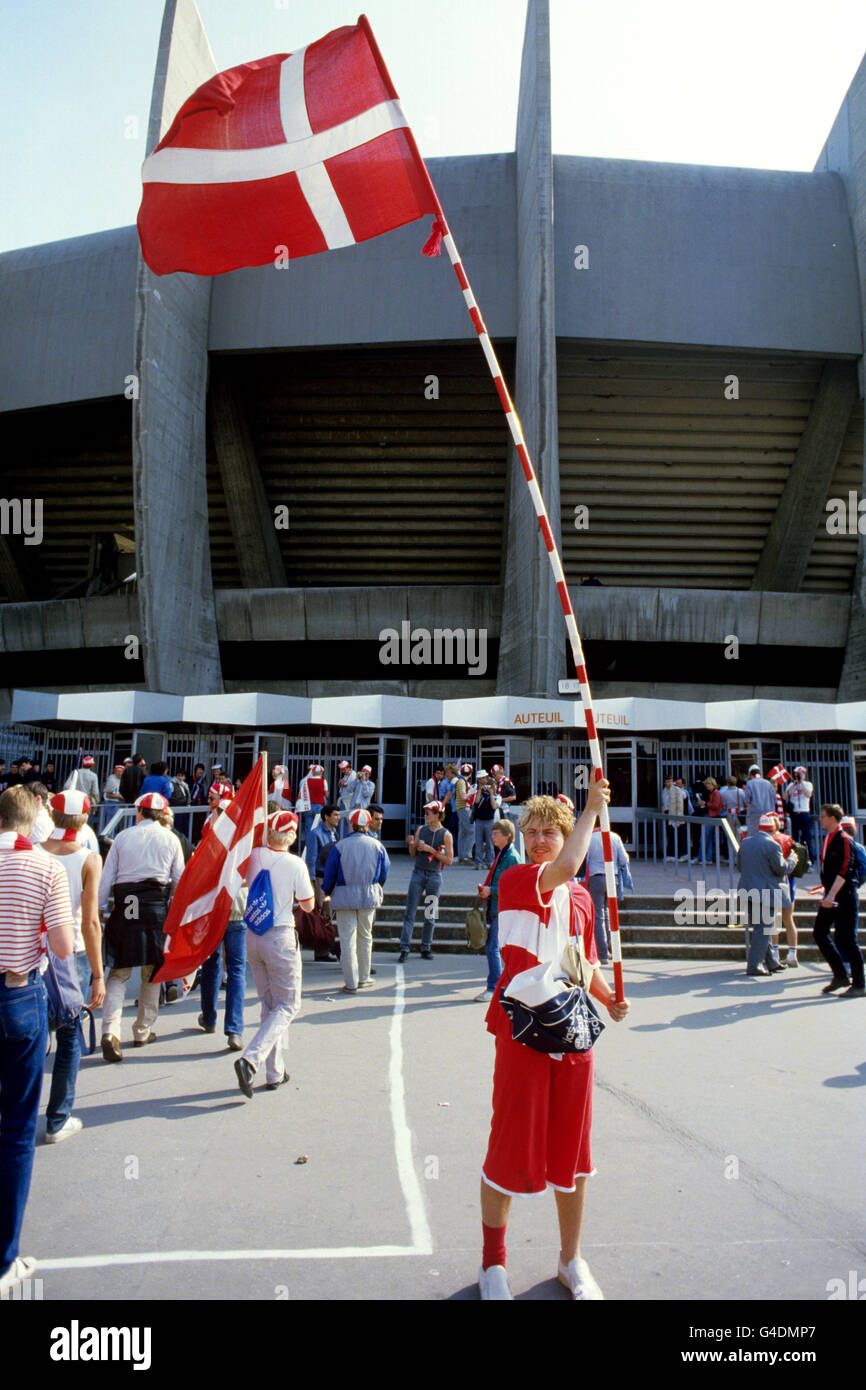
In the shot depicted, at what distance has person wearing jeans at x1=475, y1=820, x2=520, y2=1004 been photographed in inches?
290

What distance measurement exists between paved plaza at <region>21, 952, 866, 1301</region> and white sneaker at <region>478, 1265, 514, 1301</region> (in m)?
0.11

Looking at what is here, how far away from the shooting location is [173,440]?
20688 millimetres

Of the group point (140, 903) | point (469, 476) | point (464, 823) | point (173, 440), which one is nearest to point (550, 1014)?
point (140, 903)

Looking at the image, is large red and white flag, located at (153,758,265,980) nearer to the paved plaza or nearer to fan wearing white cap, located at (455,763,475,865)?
the paved plaza

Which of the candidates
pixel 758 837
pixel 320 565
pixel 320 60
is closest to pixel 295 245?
pixel 320 60

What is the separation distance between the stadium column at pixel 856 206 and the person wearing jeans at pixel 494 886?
1710 centimetres

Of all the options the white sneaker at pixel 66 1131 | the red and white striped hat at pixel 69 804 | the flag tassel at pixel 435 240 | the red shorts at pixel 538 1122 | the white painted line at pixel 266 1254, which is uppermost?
the flag tassel at pixel 435 240

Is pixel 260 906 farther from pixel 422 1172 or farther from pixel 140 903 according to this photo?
pixel 422 1172

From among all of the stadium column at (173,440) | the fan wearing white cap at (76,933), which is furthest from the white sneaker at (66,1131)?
the stadium column at (173,440)

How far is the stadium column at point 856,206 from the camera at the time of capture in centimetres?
2067

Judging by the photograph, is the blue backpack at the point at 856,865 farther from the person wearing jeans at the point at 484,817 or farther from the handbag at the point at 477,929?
the person wearing jeans at the point at 484,817

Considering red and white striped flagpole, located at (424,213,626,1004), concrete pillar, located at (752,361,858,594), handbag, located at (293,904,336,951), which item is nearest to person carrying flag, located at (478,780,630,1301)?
red and white striped flagpole, located at (424,213,626,1004)

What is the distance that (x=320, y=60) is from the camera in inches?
210

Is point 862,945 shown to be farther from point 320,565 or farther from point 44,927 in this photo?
point 320,565
